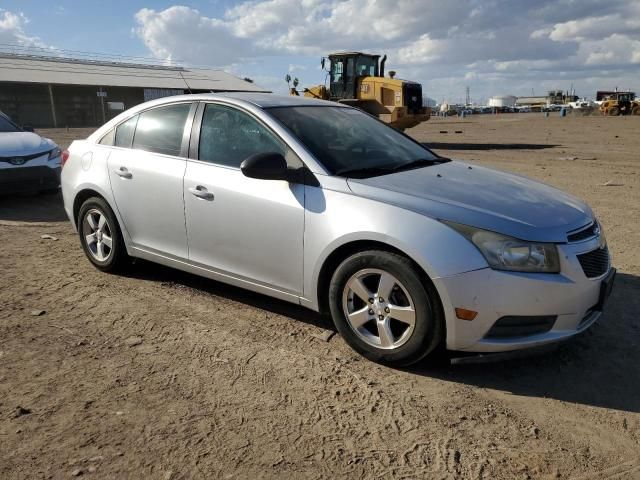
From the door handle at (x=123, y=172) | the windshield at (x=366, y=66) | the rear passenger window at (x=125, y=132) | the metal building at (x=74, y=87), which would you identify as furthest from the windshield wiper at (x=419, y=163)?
the metal building at (x=74, y=87)

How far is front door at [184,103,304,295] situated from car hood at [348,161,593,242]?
0.56 metres

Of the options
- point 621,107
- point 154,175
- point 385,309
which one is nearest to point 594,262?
point 385,309

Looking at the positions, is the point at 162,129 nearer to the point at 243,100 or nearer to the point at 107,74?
the point at 243,100

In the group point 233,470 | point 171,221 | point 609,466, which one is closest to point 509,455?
point 609,466

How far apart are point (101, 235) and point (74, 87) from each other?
4589 cm

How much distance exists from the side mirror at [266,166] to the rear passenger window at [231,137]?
252 mm

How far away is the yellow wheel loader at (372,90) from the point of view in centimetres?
1877

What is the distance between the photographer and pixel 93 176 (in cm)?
483

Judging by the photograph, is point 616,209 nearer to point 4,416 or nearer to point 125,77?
point 4,416

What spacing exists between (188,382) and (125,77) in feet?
167

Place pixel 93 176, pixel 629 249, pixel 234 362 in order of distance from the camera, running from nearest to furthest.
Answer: pixel 234 362 → pixel 93 176 → pixel 629 249

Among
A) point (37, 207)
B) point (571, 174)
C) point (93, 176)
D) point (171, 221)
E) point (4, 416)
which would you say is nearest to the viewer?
point (4, 416)

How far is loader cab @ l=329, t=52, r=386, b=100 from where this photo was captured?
1978cm

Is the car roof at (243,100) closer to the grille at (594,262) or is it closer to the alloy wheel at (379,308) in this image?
the alloy wheel at (379,308)
